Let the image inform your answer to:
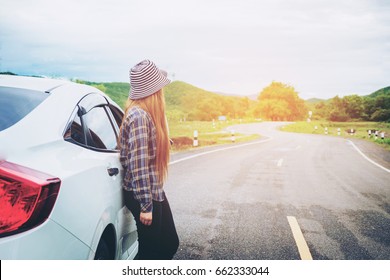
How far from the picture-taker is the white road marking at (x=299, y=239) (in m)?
3.56

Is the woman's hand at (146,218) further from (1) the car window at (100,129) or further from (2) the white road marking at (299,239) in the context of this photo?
(2) the white road marking at (299,239)

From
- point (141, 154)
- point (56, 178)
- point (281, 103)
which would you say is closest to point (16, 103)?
point (56, 178)

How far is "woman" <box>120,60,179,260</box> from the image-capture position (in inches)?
89.1

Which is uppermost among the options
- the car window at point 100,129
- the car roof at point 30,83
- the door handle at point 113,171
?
the car roof at point 30,83

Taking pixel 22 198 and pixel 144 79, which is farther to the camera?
pixel 144 79

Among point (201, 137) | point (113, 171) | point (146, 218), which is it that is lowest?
point (201, 137)

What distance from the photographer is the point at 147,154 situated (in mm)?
2281

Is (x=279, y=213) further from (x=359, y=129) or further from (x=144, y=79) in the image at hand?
(x=359, y=129)

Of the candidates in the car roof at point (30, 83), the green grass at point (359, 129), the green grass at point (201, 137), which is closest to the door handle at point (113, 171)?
→ the car roof at point (30, 83)

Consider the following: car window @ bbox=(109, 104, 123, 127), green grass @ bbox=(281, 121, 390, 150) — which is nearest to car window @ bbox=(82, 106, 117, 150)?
car window @ bbox=(109, 104, 123, 127)

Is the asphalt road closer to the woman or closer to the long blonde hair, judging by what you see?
the woman

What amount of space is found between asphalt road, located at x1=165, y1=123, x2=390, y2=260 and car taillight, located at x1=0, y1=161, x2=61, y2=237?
2.26 meters

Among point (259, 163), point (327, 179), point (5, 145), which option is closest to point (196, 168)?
point (259, 163)

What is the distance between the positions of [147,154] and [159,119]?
11.6 inches
